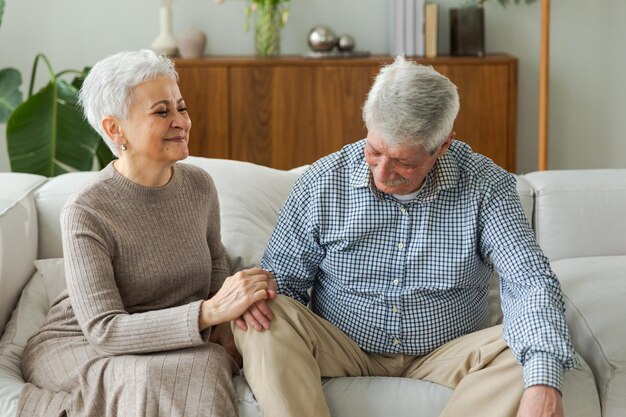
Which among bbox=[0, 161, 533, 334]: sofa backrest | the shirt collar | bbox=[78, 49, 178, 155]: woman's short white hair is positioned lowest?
bbox=[0, 161, 533, 334]: sofa backrest

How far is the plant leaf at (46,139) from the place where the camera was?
364 cm

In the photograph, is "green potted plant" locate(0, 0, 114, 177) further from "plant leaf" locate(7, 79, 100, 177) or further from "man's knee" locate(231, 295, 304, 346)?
"man's knee" locate(231, 295, 304, 346)

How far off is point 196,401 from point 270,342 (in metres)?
0.19

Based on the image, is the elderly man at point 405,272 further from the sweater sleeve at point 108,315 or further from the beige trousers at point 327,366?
the sweater sleeve at point 108,315

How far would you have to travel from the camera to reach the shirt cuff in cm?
185

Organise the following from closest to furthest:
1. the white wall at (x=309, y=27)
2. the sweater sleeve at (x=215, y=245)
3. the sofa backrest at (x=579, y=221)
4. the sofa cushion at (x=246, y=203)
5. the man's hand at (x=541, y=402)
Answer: the man's hand at (x=541, y=402) < the sweater sleeve at (x=215, y=245) < the sofa cushion at (x=246, y=203) < the sofa backrest at (x=579, y=221) < the white wall at (x=309, y=27)

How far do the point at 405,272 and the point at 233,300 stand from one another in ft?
1.36

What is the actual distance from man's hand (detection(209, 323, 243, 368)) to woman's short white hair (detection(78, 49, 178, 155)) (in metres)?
0.54

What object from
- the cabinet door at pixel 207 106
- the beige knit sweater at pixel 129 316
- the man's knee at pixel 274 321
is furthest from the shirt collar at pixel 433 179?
the cabinet door at pixel 207 106

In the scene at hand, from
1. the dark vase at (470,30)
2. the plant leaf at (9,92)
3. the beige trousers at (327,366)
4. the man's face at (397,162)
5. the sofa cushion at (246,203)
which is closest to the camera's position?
the beige trousers at (327,366)

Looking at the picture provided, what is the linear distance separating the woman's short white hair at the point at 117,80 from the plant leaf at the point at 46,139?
145cm

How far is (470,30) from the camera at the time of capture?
164 inches

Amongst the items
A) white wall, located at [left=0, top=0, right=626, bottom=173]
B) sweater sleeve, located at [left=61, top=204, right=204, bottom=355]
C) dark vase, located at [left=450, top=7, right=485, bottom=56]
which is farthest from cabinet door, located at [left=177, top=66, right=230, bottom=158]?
sweater sleeve, located at [left=61, top=204, right=204, bottom=355]

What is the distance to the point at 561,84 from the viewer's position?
447 centimetres
